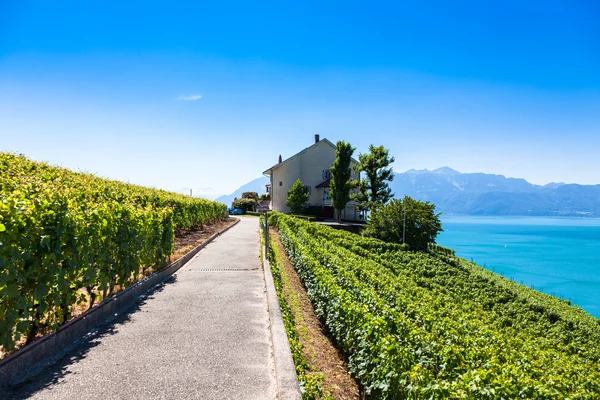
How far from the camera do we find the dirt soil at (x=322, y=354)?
17.0ft

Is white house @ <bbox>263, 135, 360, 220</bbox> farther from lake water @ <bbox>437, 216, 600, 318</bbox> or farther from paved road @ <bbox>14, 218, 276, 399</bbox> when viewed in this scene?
paved road @ <bbox>14, 218, 276, 399</bbox>

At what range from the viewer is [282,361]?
4977 millimetres

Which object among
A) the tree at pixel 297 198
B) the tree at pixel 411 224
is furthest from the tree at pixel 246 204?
the tree at pixel 411 224

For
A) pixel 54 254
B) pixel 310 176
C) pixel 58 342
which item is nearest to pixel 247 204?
pixel 310 176

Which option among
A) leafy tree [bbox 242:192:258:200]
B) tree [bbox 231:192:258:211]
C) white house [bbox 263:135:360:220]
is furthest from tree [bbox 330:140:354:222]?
leafy tree [bbox 242:192:258:200]

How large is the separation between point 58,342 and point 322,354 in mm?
4165

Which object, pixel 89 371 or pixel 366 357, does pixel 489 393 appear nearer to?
pixel 366 357

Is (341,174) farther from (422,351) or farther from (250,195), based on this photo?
(422,351)

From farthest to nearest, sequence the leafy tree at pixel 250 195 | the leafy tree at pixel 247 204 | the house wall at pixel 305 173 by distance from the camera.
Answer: the leafy tree at pixel 250 195 < the leafy tree at pixel 247 204 < the house wall at pixel 305 173

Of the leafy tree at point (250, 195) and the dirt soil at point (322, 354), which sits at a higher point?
the leafy tree at point (250, 195)

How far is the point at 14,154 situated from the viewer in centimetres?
1416

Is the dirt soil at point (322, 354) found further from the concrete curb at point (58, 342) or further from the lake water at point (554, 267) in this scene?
the lake water at point (554, 267)

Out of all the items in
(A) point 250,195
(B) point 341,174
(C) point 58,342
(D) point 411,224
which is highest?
(B) point 341,174

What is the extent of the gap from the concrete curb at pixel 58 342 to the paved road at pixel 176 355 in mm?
199
